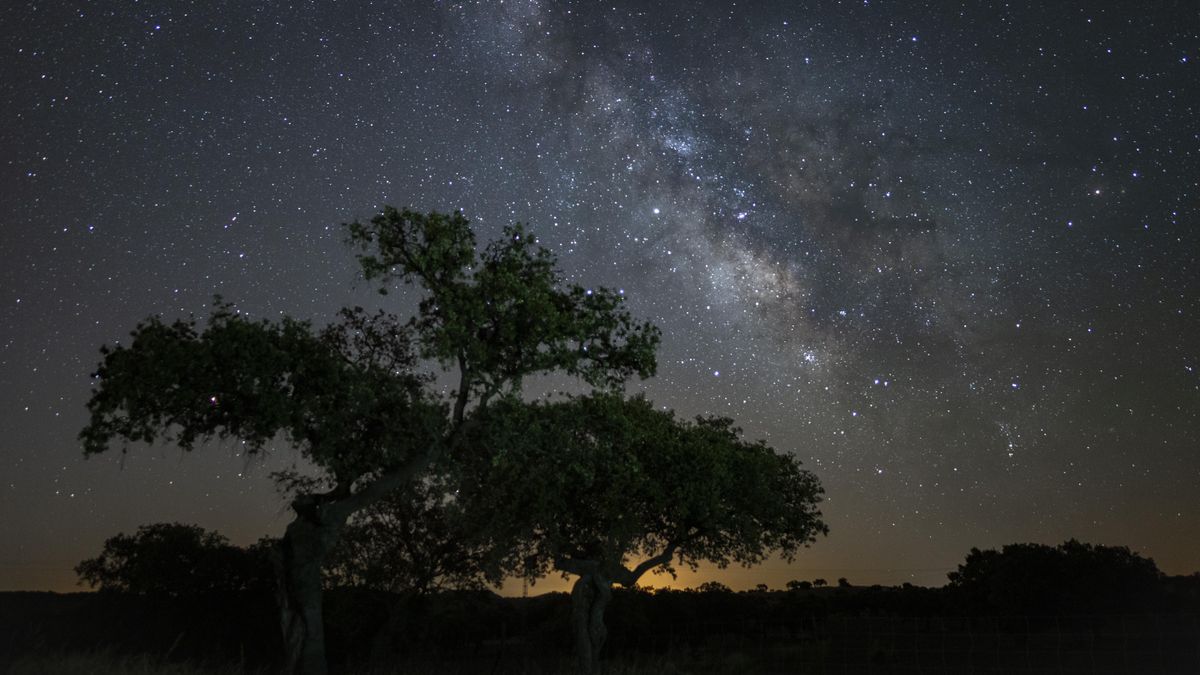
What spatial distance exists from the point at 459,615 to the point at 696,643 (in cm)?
1397

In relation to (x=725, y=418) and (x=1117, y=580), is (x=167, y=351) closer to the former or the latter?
(x=725, y=418)

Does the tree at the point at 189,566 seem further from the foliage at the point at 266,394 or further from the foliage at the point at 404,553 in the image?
the foliage at the point at 266,394

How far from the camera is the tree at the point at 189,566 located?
Result: 41750 millimetres

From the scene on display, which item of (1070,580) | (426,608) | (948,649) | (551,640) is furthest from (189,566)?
(1070,580)

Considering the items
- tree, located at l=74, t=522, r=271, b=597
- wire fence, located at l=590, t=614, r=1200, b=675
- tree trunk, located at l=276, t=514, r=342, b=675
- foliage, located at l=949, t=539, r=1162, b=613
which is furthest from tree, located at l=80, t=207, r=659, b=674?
foliage, located at l=949, t=539, r=1162, b=613

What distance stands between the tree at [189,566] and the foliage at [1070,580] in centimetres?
4950

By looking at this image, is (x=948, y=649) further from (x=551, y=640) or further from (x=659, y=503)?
(x=551, y=640)

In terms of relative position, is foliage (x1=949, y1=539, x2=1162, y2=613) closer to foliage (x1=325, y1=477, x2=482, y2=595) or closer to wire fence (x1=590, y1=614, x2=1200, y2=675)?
wire fence (x1=590, y1=614, x2=1200, y2=675)

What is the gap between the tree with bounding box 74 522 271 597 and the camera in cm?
4175

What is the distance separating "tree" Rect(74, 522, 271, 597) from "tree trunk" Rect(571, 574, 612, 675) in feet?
52.3

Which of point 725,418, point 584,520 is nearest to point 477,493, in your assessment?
point 584,520

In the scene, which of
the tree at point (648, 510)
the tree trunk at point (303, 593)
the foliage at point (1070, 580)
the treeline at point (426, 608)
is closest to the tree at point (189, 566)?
the treeline at point (426, 608)

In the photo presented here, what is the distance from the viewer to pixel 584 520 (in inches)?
1396

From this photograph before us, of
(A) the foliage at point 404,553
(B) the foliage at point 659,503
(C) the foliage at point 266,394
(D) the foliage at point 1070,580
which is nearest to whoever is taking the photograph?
(C) the foliage at point 266,394
